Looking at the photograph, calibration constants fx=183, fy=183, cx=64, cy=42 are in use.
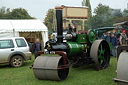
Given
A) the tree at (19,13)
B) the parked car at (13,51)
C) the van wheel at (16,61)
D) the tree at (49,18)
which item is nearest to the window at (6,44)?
the parked car at (13,51)

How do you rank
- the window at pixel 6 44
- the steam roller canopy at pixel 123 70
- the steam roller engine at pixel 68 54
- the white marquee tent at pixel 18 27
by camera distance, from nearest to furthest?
1. the steam roller canopy at pixel 123 70
2. the steam roller engine at pixel 68 54
3. the window at pixel 6 44
4. the white marquee tent at pixel 18 27

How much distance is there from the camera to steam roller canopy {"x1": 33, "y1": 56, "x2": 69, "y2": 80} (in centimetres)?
529

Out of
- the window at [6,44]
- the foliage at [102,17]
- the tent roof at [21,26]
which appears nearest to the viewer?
the window at [6,44]

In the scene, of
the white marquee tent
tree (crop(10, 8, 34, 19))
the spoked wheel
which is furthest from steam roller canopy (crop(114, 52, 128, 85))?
tree (crop(10, 8, 34, 19))

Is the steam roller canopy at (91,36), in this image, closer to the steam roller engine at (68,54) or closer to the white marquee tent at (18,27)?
the steam roller engine at (68,54)

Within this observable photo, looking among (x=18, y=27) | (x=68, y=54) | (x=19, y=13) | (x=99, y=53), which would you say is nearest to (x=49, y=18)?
(x=19, y=13)

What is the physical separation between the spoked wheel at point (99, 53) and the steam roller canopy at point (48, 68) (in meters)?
1.56

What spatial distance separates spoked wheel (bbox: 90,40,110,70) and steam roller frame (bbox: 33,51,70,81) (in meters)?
1.53

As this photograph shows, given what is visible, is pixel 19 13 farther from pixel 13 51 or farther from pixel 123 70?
pixel 123 70

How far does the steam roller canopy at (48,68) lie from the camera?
17.4 feet

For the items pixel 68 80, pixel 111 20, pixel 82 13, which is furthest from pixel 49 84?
pixel 111 20

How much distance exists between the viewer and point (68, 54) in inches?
250

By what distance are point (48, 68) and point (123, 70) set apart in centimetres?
245

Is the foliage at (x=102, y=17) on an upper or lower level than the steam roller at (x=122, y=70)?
upper
